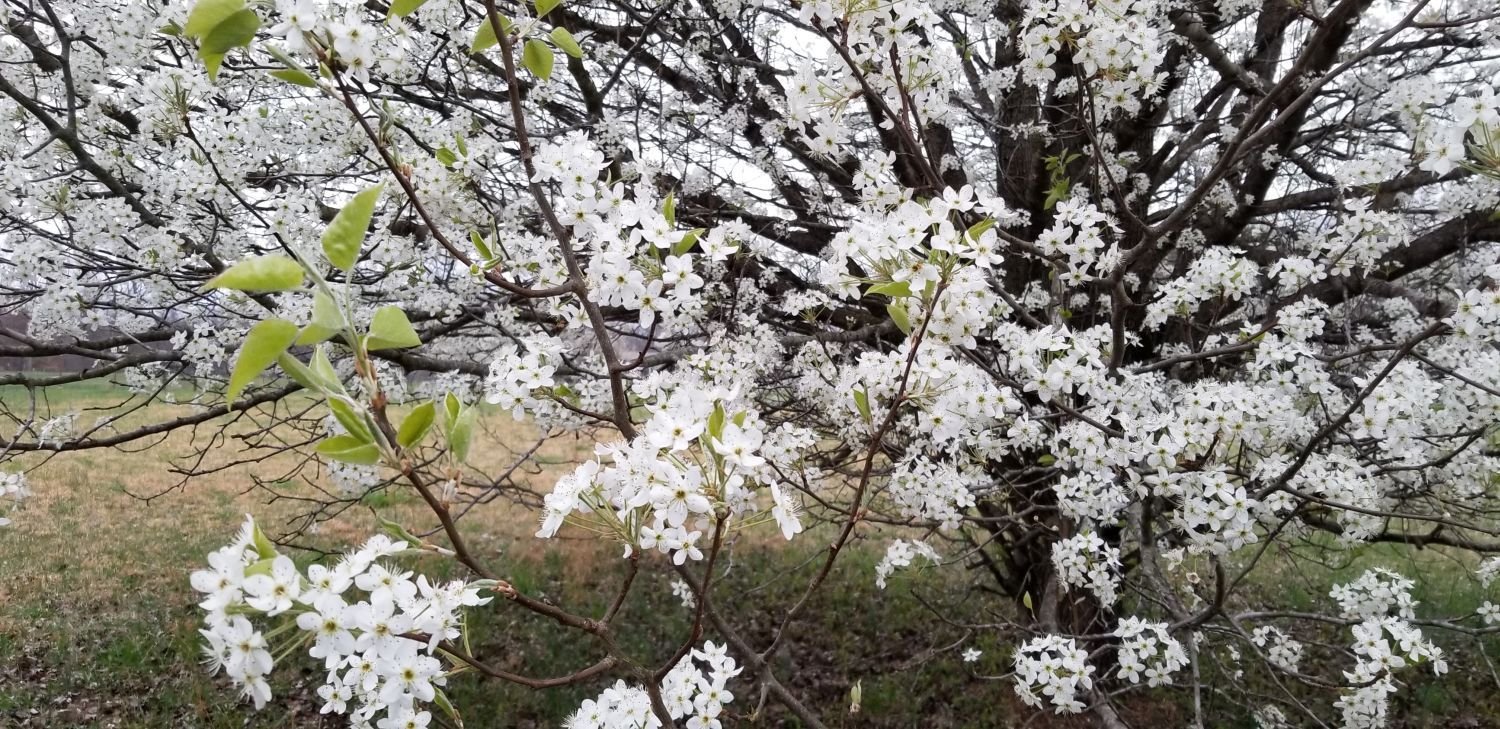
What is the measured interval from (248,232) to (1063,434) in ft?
12.8

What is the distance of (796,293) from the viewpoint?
12.8 ft

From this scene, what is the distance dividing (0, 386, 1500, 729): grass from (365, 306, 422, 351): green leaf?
9.04 ft

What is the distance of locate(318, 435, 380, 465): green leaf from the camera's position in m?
0.83

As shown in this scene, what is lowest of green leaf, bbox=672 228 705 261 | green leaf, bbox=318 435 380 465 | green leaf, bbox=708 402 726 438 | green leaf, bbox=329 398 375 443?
green leaf, bbox=318 435 380 465

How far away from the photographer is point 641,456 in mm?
1135

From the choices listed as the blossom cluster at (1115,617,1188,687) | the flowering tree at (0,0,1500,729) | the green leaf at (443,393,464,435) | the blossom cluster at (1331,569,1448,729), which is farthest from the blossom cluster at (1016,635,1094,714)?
the green leaf at (443,393,464,435)

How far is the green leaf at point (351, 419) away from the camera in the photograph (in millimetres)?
839

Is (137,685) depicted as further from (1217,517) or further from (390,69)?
(1217,517)

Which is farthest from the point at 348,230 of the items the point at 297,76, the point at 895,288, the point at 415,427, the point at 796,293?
the point at 796,293

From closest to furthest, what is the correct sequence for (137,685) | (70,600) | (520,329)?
1. (520,329)
2. (137,685)
3. (70,600)

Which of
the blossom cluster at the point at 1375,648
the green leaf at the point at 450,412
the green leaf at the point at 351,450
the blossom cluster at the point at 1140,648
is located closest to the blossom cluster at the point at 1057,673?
the blossom cluster at the point at 1140,648

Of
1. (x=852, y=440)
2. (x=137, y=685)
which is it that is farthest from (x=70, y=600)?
(x=852, y=440)

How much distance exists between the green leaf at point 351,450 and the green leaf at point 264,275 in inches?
6.4

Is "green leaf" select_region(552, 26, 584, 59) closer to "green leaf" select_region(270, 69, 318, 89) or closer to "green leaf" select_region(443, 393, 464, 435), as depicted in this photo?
"green leaf" select_region(270, 69, 318, 89)
